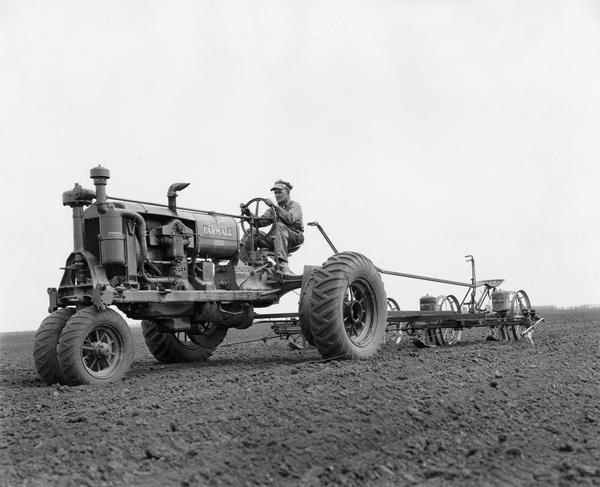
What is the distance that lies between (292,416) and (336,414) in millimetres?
323

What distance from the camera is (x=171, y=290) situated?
8477 millimetres

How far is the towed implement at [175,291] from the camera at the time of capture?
7.76 metres

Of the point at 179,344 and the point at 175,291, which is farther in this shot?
the point at 179,344

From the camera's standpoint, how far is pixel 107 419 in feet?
19.0

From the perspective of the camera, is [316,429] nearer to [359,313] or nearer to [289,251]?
[359,313]

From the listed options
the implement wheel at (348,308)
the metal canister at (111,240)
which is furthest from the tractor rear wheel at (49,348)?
the implement wheel at (348,308)

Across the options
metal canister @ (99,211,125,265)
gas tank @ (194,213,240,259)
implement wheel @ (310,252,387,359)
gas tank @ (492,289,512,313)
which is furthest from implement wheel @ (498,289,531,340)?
metal canister @ (99,211,125,265)

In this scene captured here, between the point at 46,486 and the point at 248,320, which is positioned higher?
the point at 248,320

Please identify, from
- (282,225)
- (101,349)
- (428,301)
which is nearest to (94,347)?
(101,349)

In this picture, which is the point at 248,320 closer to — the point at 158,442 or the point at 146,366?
the point at 146,366

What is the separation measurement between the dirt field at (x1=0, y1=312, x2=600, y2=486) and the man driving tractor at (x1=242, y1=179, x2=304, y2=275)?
7.79 feet

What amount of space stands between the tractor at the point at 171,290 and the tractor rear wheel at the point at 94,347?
1 cm

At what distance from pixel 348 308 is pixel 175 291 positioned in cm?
221

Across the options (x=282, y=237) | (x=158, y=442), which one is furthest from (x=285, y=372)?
(x=158, y=442)
